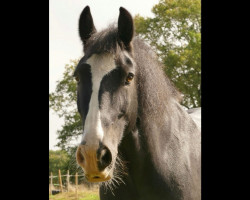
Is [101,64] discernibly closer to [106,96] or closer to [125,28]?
[106,96]

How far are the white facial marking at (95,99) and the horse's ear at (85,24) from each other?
56 cm

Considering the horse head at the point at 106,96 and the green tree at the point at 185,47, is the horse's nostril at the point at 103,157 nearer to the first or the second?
the horse head at the point at 106,96

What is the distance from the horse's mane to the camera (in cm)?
270

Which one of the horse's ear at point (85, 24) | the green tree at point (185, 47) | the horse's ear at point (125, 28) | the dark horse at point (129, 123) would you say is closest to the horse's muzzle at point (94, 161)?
the dark horse at point (129, 123)

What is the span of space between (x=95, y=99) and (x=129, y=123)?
1.62ft

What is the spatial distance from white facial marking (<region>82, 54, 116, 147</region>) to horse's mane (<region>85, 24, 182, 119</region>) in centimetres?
10

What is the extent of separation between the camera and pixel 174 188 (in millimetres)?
2965

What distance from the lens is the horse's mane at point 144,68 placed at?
8.87ft

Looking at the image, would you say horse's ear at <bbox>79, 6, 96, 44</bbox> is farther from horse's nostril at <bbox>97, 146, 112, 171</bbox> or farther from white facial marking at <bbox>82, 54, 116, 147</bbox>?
horse's nostril at <bbox>97, 146, 112, 171</bbox>

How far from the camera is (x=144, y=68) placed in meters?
2.91

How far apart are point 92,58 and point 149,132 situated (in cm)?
93

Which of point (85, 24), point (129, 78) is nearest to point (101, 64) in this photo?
point (129, 78)
